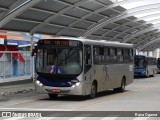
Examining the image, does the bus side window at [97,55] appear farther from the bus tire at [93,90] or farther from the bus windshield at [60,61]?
the bus windshield at [60,61]

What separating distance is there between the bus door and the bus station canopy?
23.8 ft

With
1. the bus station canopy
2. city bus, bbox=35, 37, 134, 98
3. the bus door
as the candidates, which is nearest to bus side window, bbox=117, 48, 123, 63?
city bus, bbox=35, 37, 134, 98

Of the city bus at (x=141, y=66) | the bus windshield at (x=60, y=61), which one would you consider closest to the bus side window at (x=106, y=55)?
the bus windshield at (x=60, y=61)

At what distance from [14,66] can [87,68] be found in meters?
12.4

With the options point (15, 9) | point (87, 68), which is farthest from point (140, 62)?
point (87, 68)

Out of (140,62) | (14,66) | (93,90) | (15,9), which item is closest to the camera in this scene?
(93,90)

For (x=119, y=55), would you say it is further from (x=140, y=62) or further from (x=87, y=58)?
(x=140, y=62)

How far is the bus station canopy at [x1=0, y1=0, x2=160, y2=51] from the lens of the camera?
24.6m

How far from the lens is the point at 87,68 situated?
18.0 metres

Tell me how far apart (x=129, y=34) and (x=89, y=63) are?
1399 inches

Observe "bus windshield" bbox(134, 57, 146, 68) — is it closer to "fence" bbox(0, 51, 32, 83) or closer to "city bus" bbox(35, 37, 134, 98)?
"fence" bbox(0, 51, 32, 83)

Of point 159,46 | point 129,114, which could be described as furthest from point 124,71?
point 159,46

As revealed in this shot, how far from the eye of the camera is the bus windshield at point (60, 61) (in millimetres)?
17531

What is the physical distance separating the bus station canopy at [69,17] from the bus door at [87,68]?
285 inches
